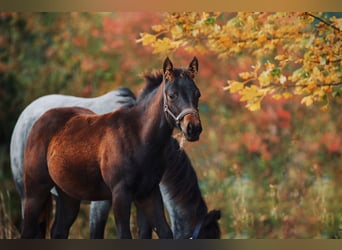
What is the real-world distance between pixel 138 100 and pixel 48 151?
825mm

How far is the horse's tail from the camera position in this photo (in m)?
6.33

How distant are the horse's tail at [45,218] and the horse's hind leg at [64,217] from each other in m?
0.08

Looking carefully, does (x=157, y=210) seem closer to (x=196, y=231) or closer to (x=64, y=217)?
(x=196, y=231)

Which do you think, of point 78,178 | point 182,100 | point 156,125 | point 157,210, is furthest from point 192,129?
point 78,178

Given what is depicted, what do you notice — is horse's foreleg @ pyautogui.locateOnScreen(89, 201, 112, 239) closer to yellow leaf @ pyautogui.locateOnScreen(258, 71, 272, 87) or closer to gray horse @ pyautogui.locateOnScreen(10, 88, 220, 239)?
gray horse @ pyautogui.locateOnScreen(10, 88, 220, 239)

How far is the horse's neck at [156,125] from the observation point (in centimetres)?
573

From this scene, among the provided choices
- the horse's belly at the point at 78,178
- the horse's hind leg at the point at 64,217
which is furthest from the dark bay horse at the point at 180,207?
the horse's belly at the point at 78,178

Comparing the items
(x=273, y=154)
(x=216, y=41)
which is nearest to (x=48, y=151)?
(x=216, y=41)

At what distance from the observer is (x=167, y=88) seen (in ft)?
18.5

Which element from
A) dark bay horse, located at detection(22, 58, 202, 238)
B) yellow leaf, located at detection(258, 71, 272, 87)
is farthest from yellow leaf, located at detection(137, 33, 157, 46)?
yellow leaf, located at detection(258, 71, 272, 87)

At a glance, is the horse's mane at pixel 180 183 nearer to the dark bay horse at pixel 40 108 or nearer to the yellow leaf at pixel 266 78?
the dark bay horse at pixel 40 108

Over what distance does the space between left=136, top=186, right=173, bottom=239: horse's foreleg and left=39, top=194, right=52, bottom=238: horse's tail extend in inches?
34.2

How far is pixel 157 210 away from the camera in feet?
19.1

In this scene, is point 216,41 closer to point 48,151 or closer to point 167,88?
point 167,88
